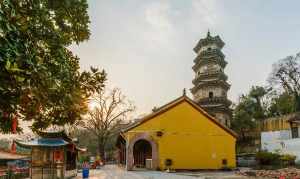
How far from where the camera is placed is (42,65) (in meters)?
6.51

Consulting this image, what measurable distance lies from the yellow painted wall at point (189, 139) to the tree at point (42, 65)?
2388 centimetres

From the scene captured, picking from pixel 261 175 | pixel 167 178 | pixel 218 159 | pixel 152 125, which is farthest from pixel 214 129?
pixel 167 178

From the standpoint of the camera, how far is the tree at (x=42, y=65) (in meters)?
5.70

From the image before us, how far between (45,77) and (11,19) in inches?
50.9

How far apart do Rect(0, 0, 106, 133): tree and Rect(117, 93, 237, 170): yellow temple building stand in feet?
77.4

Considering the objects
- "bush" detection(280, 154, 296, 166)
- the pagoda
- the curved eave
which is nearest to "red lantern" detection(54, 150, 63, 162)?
"bush" detection(280, 154, 296, 166)

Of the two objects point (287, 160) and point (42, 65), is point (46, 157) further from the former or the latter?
point (287, 160)

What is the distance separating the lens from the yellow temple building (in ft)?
106

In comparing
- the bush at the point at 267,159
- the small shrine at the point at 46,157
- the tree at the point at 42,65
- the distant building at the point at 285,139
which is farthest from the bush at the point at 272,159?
the tree at the point at 42,65

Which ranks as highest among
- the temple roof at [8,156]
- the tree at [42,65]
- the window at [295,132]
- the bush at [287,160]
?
the tree at [42,65]

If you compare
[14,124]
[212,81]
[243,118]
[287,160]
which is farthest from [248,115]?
[14,124]

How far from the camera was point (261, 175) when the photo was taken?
2355cm

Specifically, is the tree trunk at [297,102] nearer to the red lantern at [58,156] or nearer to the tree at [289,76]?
the tree at [289,76]

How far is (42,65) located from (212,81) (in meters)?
43.8
